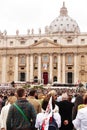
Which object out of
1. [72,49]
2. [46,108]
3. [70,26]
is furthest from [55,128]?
[70,26]

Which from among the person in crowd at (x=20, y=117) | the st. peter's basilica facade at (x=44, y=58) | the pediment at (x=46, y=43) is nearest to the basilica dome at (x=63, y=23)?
the st. peter's basilica facade at (x=44, y=58)

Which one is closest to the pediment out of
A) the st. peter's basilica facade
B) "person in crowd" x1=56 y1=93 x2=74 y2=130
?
the st. peter's basilica facade

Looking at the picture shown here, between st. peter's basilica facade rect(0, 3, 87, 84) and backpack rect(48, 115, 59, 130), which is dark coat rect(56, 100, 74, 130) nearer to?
backpack rect(48, 115, 59, 130)

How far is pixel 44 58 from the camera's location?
250 ft

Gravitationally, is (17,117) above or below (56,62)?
above

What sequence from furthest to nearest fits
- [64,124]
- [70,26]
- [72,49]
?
1. [70,26]
2. [72,49]
3. [64,124]

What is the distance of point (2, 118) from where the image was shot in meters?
8.36

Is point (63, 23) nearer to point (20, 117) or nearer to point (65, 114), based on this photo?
point (65, 114)

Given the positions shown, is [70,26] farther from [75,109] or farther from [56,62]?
[75,109]

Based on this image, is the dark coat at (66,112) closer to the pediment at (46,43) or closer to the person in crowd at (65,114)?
the person in crowd at (65,114)

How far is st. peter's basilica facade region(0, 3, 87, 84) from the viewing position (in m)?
74.7

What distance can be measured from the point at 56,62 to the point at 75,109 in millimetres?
67756

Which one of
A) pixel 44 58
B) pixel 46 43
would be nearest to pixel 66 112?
pixel 46 43

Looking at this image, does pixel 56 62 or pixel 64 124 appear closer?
pixel 64 124
